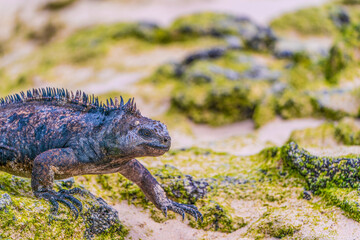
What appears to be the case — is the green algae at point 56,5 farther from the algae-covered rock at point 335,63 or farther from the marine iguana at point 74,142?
the marine iguana at point 74,142

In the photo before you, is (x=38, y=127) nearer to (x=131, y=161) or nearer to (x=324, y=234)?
(x=131, y=161)

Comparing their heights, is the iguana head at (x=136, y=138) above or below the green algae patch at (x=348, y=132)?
above

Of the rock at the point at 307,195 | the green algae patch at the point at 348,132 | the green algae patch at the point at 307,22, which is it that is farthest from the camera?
the green algae patch at the point at 307,22

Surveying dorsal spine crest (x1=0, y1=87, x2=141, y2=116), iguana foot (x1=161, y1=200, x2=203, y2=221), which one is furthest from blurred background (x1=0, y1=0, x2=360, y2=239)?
dorsal spine crest (x1=0, y1=87, x2=141, y2=116)

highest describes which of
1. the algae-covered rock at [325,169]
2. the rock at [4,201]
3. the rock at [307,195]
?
the rock at [4,201]

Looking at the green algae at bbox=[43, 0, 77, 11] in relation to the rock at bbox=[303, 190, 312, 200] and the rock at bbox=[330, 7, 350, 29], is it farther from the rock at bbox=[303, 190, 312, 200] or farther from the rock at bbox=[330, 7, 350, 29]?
the rock at bbox=[303, 190, 312, 200]

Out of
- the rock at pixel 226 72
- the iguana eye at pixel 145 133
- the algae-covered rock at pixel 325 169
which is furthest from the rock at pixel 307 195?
the rock at pixel 226 72

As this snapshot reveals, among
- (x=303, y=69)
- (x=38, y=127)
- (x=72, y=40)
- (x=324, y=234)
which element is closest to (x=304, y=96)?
(x=303, y=69)
